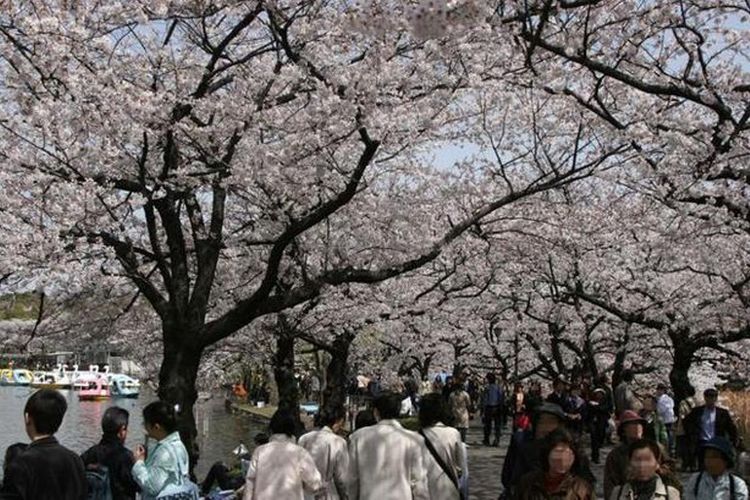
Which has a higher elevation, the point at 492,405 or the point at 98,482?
the point at 492,405

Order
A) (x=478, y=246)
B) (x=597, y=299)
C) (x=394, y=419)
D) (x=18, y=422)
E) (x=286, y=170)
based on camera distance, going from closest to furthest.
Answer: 1. (x=394, y=419)
2. (x=286, y=170)
3. (x=478, y=246)
4. (x=597, y=299)
5. (x=18, y=422)

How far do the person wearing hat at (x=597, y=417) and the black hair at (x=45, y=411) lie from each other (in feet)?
46.7

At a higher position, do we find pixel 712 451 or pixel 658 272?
pixel 658 272

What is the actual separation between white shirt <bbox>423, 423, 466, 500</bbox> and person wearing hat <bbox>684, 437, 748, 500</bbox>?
5.57 feet

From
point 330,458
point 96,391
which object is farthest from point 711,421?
point 96,391

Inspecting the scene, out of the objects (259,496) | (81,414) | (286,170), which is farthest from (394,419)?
(81,414)

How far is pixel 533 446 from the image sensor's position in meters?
5.68

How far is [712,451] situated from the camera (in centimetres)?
576

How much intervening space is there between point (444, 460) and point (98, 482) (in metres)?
2.44

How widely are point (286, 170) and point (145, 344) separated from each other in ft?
34.8

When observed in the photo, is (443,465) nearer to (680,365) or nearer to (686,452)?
(686,452)

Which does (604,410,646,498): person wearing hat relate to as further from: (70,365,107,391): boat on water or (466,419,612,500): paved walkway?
(70,365,107,391): boat on water

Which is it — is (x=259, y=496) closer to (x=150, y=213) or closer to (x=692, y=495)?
(x=692, y=495)

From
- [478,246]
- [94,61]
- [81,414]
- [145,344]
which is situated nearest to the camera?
[94,61]
